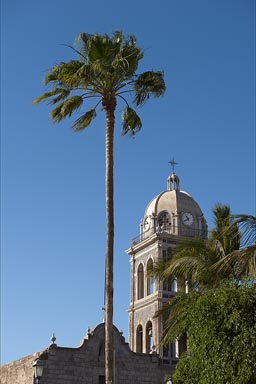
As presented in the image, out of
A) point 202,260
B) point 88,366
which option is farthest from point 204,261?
point 88,366

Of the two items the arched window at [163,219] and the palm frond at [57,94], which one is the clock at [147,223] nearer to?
the arched window at [163,219]

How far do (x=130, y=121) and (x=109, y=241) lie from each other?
440cm

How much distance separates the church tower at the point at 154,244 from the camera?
50406mm

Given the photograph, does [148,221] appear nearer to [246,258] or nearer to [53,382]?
[53,382]

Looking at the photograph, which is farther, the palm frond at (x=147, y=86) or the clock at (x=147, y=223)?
the clock at (x=147, y=223)

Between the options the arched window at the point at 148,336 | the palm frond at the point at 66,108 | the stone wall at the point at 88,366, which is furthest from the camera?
the arched window at the point at 148,336

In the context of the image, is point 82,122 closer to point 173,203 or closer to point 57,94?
point 57,94

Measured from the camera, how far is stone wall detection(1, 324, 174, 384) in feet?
114

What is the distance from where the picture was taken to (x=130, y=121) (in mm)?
23172

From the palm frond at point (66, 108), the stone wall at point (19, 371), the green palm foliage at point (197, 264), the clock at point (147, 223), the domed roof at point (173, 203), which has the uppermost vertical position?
the domed roof at point (173, 203)

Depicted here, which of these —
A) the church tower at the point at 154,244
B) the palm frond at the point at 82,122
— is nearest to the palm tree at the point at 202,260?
the palm frond at the point at 82,122

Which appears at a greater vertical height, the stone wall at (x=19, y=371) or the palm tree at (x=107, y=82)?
the palm tree at (x=107, y=82)

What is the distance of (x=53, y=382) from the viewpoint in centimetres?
3456

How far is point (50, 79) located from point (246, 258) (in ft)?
32.5
